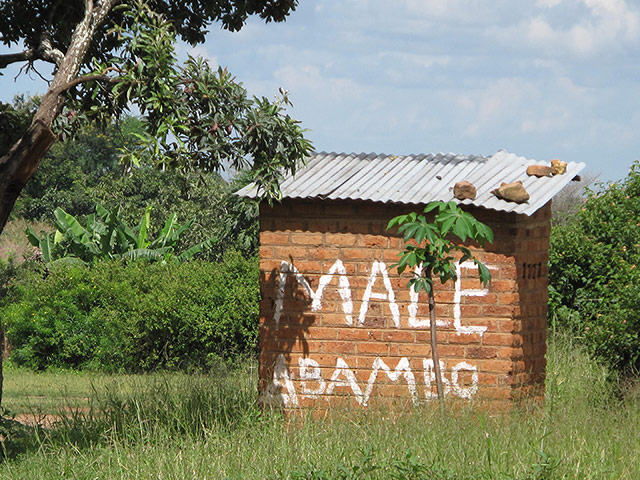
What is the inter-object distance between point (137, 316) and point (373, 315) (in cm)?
921

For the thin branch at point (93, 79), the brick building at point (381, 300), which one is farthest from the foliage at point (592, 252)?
the thin branch at point (93, 79)

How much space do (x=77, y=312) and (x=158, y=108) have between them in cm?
1108

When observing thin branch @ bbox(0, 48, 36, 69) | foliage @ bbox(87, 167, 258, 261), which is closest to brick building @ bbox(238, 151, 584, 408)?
thin branch @ bbox(0, 48, 36, 69)

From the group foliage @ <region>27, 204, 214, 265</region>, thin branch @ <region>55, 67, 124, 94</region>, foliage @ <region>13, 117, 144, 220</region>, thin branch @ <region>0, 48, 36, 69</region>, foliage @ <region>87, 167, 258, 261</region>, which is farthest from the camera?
foliage @ <region>13, 117, 144, 220</region>

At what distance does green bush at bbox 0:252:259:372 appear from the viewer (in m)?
16.8

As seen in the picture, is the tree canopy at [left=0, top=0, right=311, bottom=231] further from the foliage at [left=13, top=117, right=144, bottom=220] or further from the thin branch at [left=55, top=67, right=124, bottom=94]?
the foliage at [left=13, top=117, right=144, bottom=220]

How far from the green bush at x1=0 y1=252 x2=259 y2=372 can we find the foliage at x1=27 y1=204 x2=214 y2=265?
0.91 m

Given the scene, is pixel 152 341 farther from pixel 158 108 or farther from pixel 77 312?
pixel 158 108

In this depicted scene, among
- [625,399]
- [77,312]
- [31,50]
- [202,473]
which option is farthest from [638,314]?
[77,312]

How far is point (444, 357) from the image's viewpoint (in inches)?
345

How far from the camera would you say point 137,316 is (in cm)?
1712

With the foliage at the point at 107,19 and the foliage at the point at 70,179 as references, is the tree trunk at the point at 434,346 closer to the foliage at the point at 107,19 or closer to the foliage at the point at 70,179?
the foliage at the point at 107,19

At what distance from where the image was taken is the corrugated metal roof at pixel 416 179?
8695mm

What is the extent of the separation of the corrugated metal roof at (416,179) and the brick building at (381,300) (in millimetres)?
22
